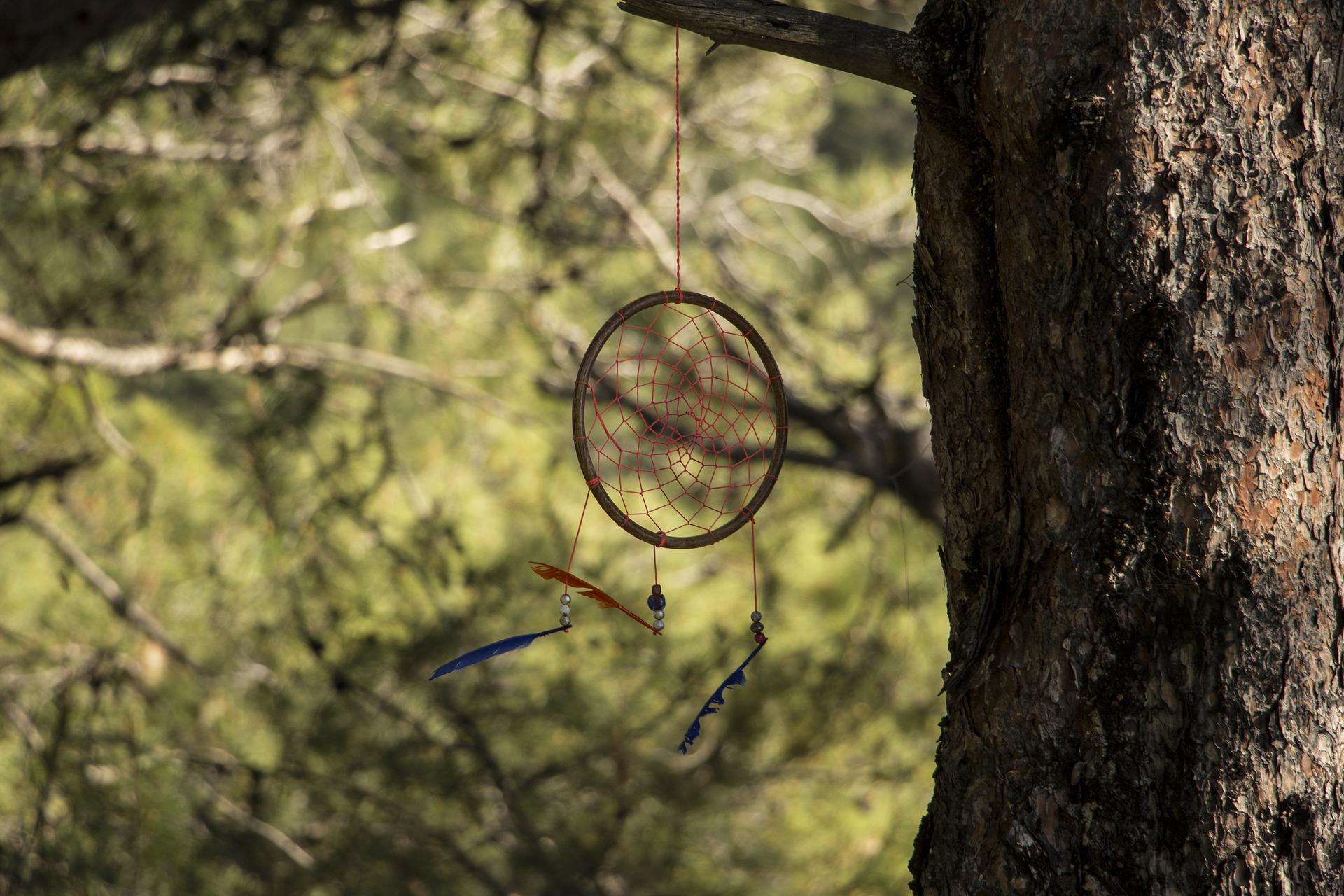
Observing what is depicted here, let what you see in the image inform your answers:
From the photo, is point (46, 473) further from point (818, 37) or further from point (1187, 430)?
point (1187, 430)

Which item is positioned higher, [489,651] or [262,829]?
[489,651]

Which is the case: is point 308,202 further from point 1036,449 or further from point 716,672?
point 1036,449

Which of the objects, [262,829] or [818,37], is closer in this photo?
[818,37]

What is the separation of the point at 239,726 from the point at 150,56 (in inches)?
58.8

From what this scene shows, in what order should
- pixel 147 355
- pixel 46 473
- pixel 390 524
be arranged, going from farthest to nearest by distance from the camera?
pixel 390 524
pixel 147 355
pixel 46 473

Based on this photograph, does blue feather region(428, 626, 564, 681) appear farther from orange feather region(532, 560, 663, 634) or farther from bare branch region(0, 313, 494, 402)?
bare branch region(0, 313, 494, 402)

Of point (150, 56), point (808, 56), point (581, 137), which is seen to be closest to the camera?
point (808, 56)

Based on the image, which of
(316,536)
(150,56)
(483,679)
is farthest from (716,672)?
(150,56)

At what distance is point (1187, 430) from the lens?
27.4 inches

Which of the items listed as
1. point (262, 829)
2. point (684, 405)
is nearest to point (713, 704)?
point (262, 829)

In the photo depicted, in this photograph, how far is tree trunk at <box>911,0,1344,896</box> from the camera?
69 centimetres

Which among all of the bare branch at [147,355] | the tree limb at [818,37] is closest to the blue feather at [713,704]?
the tree limb at [818,37]

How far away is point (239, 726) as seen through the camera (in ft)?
8.50

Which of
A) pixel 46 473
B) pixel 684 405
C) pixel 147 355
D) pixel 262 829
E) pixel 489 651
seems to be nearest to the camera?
pixel 489 651
